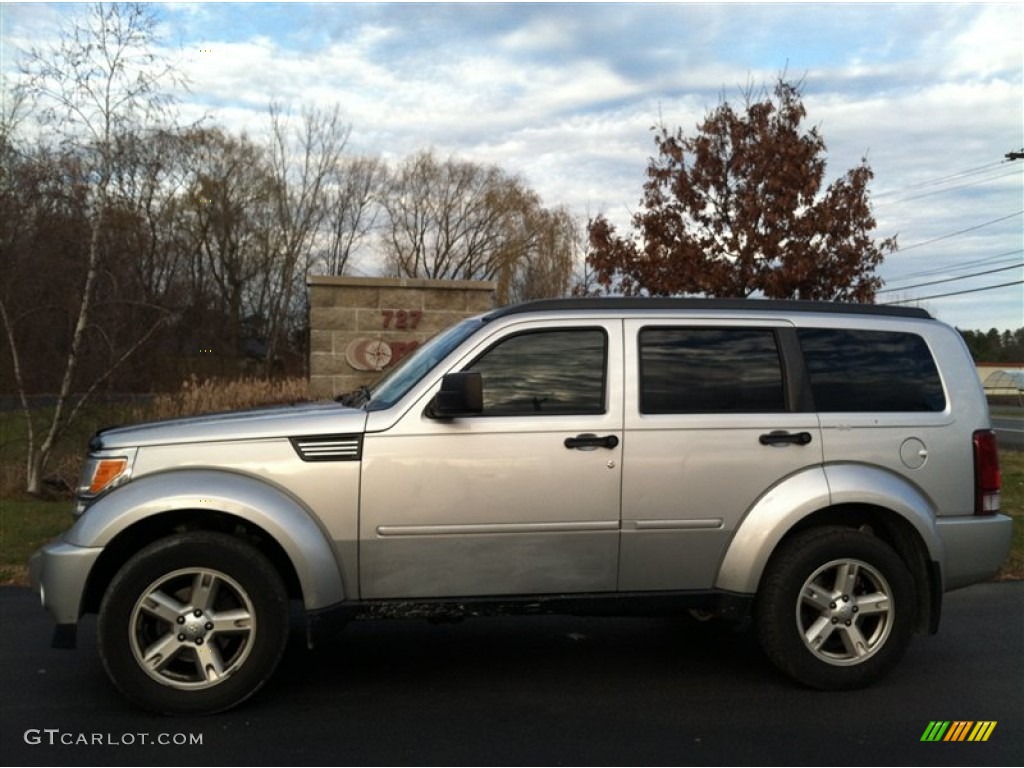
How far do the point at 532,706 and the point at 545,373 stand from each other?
1.62 m

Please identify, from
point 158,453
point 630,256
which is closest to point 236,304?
point 630,256

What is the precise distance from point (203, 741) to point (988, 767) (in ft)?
10.7

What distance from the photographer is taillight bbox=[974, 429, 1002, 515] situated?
16.3ft

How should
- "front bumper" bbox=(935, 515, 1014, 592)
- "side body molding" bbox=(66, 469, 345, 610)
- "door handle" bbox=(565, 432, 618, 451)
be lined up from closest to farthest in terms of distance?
"side body molding" bbox=(66, 469, 345, 610) < "door handle" bbox=(565, 432, 618, 451) < "front bumper" bbox=(935, 515, 1014, 592)

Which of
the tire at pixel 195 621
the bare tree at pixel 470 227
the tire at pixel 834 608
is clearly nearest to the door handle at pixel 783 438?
the tire at pixel 834 608

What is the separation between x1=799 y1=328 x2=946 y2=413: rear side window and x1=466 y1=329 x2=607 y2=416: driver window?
1156 mm

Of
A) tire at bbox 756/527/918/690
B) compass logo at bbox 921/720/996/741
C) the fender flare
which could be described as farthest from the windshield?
compass logo at bbox 921/720/996/741

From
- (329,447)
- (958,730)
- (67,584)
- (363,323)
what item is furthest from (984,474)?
(363,323)

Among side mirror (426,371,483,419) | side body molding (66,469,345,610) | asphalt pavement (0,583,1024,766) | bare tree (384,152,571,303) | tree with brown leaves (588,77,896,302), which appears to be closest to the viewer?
asphalt pavement (0,583,1024,766)

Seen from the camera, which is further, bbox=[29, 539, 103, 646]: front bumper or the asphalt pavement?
bbox=[29, 539, 103, 646]: front bumper

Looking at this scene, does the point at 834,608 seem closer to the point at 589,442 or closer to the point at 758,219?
the point at 589,442

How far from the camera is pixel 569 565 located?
4629mm

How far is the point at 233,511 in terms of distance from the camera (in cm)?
434

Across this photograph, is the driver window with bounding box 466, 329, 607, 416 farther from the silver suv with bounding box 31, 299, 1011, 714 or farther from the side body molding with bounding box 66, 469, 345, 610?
the side body molding with bounding box 66, 469, 345, 610
